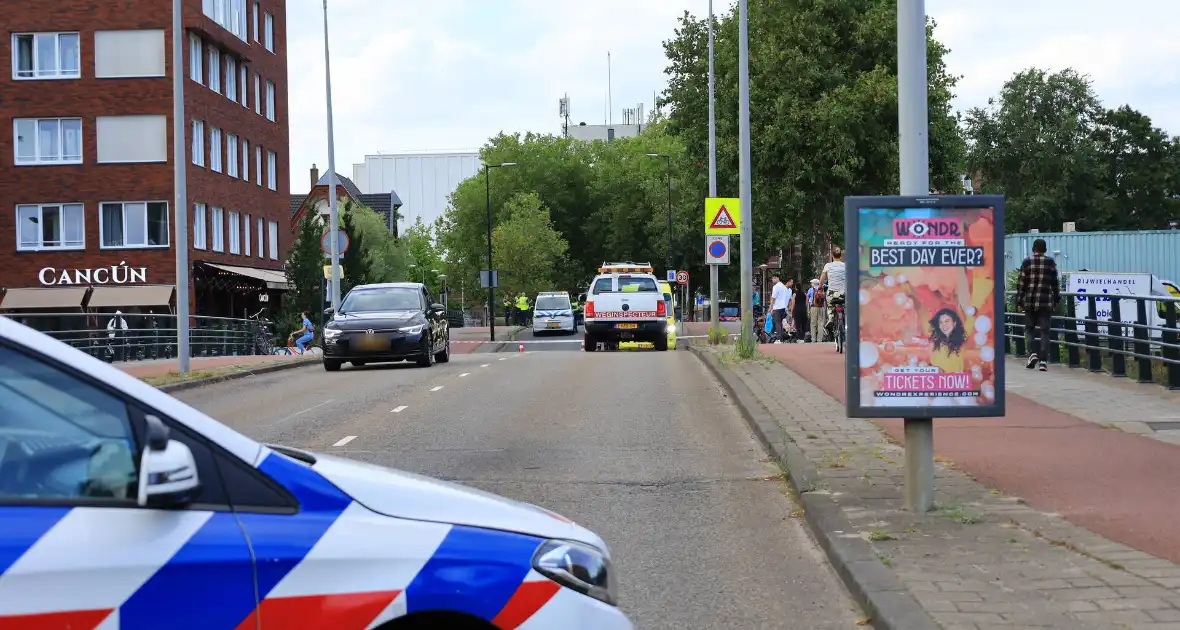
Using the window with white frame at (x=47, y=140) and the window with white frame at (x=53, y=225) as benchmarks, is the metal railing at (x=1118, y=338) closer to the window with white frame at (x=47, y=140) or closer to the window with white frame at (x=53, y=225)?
the window with white frame at (x=53, y=225)

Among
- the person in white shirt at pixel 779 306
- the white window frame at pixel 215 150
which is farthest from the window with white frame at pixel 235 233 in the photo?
the person in white shirt at pixel 779 306

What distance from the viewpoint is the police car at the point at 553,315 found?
6125 centimetres

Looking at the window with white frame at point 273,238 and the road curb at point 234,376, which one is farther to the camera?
the window with white frame at point 273,238

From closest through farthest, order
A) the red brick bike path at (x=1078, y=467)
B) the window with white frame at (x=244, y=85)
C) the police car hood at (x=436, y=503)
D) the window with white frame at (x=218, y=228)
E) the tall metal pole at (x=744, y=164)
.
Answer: the police car hood at (x=436, y=503) → the red brick bike path at (x=1078, y=467) → the tall metal pole at (x=744, y=164) → the window with white frame at (x=218, y=228) → the window with white frame at (x=244, y=85)

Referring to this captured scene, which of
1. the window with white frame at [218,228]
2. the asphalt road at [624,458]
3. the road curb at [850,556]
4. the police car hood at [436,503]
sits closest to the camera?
the police car hood at [436,503]

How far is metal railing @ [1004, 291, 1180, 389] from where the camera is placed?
15.0 m

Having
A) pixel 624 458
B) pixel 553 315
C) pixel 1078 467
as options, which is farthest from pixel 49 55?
pixel 1078 467

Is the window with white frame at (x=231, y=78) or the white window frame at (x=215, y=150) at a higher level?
the window with white frame at (x=231, y=78)

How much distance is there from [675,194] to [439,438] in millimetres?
63540

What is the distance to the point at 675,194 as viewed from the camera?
75062mm

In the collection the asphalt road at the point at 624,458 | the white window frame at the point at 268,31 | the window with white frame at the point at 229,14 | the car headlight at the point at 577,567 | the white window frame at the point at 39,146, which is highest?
the white window frame at the point at 268,31

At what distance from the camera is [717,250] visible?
92.0 feet

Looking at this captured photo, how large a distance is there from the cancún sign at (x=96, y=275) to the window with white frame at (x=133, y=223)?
2.63 feet

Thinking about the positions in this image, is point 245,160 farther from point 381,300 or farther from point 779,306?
point 381,300
